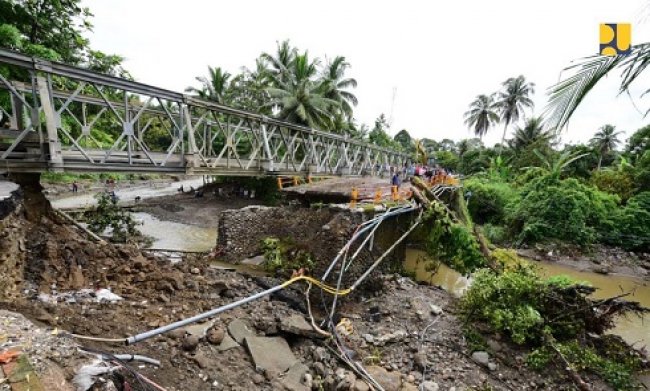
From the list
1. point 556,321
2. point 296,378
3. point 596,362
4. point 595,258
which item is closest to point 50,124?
point 296,378

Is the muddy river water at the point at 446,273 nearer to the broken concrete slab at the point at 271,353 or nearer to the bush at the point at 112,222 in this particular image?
the bush at the point at 112,222

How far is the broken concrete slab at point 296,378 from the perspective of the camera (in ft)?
14.1

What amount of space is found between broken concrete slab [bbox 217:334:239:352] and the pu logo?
529 cm

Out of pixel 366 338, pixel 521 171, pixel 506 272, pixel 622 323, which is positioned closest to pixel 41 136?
pixel 366 338

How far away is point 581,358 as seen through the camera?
233 inches

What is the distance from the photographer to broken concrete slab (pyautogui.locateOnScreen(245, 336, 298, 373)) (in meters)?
4.50

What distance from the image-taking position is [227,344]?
4.62 meters

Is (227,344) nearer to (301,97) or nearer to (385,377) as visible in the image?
(385,377)

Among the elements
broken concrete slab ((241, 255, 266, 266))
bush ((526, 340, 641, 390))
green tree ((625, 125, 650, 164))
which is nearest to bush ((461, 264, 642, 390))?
bush ((526, 340, 641, 390))

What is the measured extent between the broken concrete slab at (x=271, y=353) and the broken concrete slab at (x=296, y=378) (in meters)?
0.09

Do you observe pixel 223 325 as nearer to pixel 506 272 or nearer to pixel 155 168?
pixel 155 168

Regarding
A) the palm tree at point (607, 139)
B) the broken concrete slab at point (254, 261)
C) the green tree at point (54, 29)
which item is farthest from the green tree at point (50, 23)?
the palm tree at point (607, 139)

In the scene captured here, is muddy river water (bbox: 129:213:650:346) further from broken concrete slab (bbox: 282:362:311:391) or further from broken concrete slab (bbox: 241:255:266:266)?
broken concrete slab (bbox: 282:362:311:391)

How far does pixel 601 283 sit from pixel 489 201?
8703 millimetres
